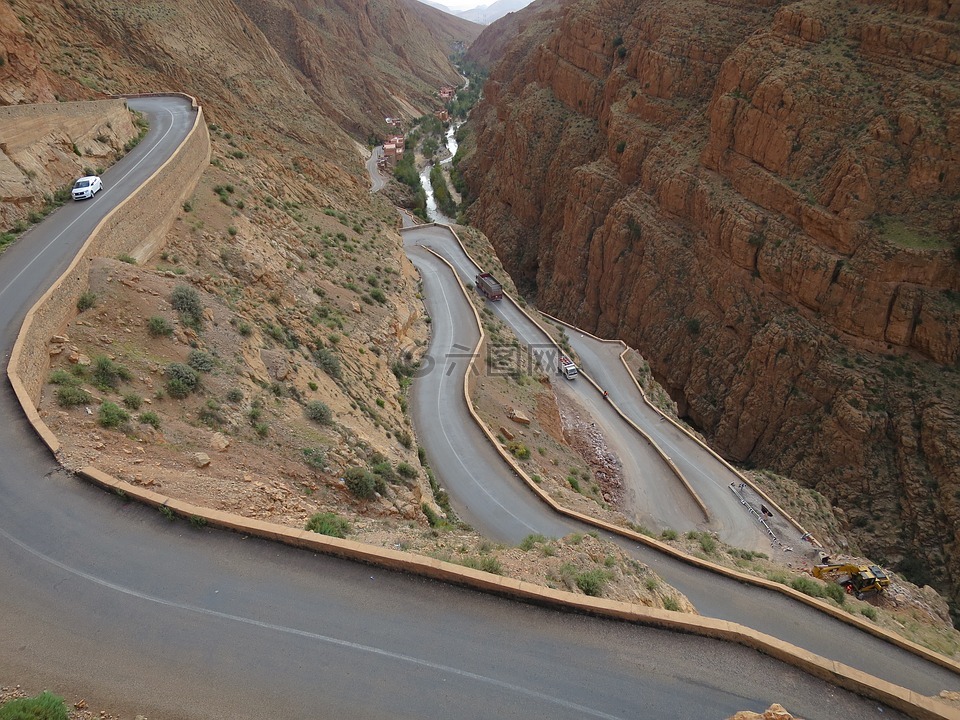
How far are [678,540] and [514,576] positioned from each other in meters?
9.26

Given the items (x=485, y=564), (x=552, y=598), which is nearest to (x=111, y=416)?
(x=485, y=564)

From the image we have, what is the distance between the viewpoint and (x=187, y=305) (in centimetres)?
1534

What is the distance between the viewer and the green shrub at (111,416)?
1103cm

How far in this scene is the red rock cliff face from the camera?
2844 cm

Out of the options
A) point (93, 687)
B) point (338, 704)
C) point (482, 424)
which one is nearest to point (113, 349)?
point (93, 687)

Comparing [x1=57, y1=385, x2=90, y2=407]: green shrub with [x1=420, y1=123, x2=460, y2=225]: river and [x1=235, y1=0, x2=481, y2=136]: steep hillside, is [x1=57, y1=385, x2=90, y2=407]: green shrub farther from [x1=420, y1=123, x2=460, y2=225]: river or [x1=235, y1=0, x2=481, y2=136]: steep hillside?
[x1=235, y1=0, x2=481, y2=136]: steep hillside

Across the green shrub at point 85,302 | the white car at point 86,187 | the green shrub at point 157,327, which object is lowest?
the green shrub at point 157,327

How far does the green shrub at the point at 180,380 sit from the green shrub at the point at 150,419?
1097 millimetres

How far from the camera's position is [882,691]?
8.17 metres

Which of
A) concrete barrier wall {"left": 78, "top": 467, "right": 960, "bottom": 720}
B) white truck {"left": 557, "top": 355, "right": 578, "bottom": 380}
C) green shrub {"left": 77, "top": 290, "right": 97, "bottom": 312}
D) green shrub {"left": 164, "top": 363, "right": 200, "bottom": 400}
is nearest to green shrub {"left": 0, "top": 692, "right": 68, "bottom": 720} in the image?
concrete barrier wall {"left": 78, "top": 467, "right": 960, "bottom": 720}

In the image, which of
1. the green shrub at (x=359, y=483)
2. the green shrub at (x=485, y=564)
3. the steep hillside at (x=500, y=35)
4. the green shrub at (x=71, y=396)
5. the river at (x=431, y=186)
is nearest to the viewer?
the green shrub at (x=485, y=564)

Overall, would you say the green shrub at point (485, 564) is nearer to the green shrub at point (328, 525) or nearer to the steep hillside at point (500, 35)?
the green shrub at point (328, 525)

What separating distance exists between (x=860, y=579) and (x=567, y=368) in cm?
1749

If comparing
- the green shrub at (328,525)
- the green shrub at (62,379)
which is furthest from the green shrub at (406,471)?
the green shrub at (62,379)
